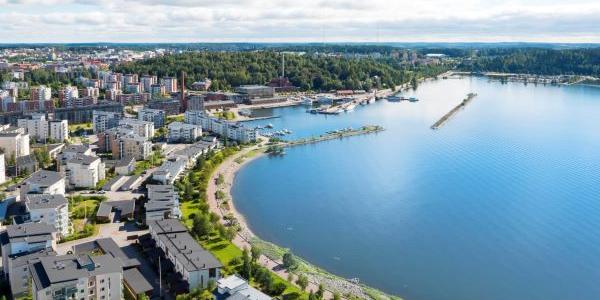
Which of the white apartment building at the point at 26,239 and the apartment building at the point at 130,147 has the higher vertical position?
the apartment building at the point at 130,147

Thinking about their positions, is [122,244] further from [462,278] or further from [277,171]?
[277,171]

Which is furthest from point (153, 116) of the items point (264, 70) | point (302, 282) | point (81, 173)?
point (264, 70)

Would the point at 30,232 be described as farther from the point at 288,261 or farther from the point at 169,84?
the point at 169,84

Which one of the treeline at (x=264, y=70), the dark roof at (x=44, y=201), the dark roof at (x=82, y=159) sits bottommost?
the dark roof at (x=44, y=201)

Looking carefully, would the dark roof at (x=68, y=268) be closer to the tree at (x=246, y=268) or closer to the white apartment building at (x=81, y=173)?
the tree at (x=246, y=268)

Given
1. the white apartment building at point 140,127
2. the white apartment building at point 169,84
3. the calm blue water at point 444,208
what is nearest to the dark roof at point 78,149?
the white apartment building at point 140,127

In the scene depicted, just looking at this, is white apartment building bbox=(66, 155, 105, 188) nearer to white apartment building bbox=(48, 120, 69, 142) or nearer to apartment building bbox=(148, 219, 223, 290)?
apartment building bbox=(148, 219, 223, 290)

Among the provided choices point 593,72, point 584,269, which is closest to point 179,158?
point 584,269
